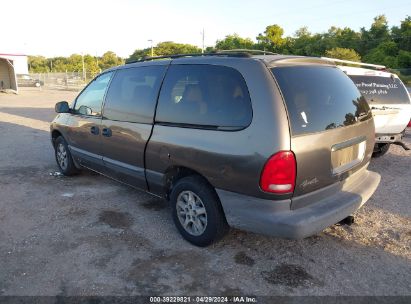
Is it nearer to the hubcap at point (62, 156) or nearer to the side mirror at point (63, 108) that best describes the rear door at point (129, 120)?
the side mirror at point (63, 108)

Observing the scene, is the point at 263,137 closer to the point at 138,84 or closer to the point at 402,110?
the point at 138,84

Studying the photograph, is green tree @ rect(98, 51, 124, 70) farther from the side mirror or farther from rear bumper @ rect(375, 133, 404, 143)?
rear bumper @ rect(375, 133, 404, 143)

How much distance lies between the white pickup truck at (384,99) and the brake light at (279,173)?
372 cm

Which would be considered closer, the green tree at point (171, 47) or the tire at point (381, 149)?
the tire at point (381, 149)

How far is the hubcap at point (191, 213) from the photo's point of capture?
3.41m

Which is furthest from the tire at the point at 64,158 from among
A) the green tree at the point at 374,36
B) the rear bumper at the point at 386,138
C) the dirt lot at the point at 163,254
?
the green tree at the point at 374,36

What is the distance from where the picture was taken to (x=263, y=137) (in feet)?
9.07

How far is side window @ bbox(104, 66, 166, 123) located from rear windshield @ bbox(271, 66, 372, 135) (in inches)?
57.0

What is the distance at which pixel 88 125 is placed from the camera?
4.86m

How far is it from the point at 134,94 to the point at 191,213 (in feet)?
5.17

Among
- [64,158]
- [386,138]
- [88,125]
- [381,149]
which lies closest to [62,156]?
[64,158]

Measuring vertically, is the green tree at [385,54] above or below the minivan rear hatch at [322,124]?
above

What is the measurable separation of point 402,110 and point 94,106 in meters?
5.06

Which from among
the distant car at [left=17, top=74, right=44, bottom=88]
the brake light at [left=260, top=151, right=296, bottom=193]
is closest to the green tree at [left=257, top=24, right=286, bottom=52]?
the distant car at [left=17, top=74, right=44, bottom=88]
